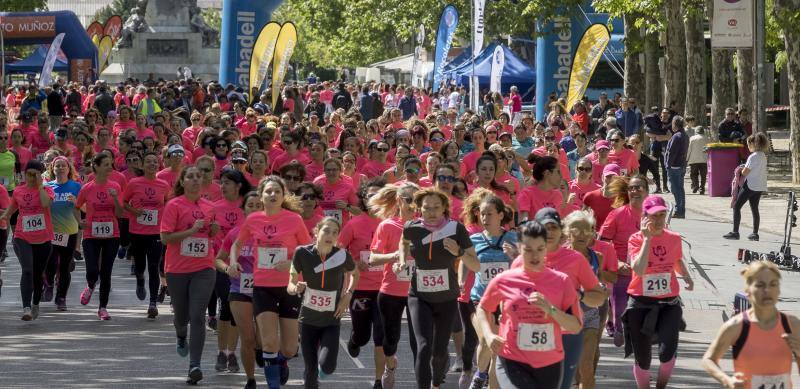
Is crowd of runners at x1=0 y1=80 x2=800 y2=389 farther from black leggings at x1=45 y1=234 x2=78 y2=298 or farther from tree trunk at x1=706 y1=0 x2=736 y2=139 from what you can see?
tree trunk at x1=706 y1=0 x2=736 y2=139

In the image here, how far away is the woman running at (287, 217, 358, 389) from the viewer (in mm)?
10297

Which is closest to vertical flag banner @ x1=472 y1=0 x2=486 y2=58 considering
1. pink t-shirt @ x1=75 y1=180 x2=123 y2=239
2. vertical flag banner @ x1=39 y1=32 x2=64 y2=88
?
vertical flag banner @ x1=39 y1=32 x2=64 y2=88

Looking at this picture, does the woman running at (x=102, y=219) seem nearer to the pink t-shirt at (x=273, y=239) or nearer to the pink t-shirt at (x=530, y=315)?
the pink t-shirt at (x=273, y=239)

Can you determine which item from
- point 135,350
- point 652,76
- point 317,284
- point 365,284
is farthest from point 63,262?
point 652,76

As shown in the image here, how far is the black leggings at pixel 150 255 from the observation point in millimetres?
15312

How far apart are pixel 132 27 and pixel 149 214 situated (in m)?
62.6

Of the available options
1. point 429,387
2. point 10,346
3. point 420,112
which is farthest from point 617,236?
point 420,112

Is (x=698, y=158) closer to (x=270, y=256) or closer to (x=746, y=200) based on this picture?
(x=746, y=200)

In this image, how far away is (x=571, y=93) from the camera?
28.8m

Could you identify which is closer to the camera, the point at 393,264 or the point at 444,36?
the point at 393,264

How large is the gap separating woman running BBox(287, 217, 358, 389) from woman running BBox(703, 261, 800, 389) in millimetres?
3352

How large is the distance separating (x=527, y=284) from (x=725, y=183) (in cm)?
2267

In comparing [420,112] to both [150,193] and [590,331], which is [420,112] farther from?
[590,331]

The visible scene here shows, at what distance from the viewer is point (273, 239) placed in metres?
10.9
